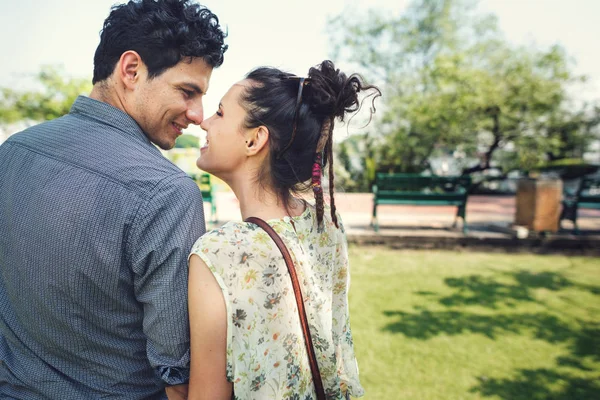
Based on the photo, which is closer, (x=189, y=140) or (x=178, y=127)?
(x=178, y=127)

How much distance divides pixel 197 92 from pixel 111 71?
1.06ft

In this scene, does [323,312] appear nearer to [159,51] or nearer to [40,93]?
[159,51]

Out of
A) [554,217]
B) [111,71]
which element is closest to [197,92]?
[111,71]

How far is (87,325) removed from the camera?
1.17 m

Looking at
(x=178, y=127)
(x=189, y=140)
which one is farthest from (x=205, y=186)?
(x=178, y=127)

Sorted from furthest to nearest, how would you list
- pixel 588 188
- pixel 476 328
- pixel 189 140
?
pixel 588 188 < pixel 189 140 < pixel 476 328

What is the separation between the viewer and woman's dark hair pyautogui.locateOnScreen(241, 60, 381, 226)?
1513 mm

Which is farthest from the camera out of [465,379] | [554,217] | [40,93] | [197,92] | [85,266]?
[40,93]

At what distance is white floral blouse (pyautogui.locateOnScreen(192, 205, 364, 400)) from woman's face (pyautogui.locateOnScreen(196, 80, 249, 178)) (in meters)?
0.34

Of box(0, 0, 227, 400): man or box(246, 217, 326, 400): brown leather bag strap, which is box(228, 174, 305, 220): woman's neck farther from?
box(0, 0, 227, 400): man

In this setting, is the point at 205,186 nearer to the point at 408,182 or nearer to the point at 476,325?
the point at 408,182

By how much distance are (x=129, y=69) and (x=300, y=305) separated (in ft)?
3.42

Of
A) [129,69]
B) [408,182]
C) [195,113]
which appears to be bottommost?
[408,182]

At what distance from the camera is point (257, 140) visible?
154cm
